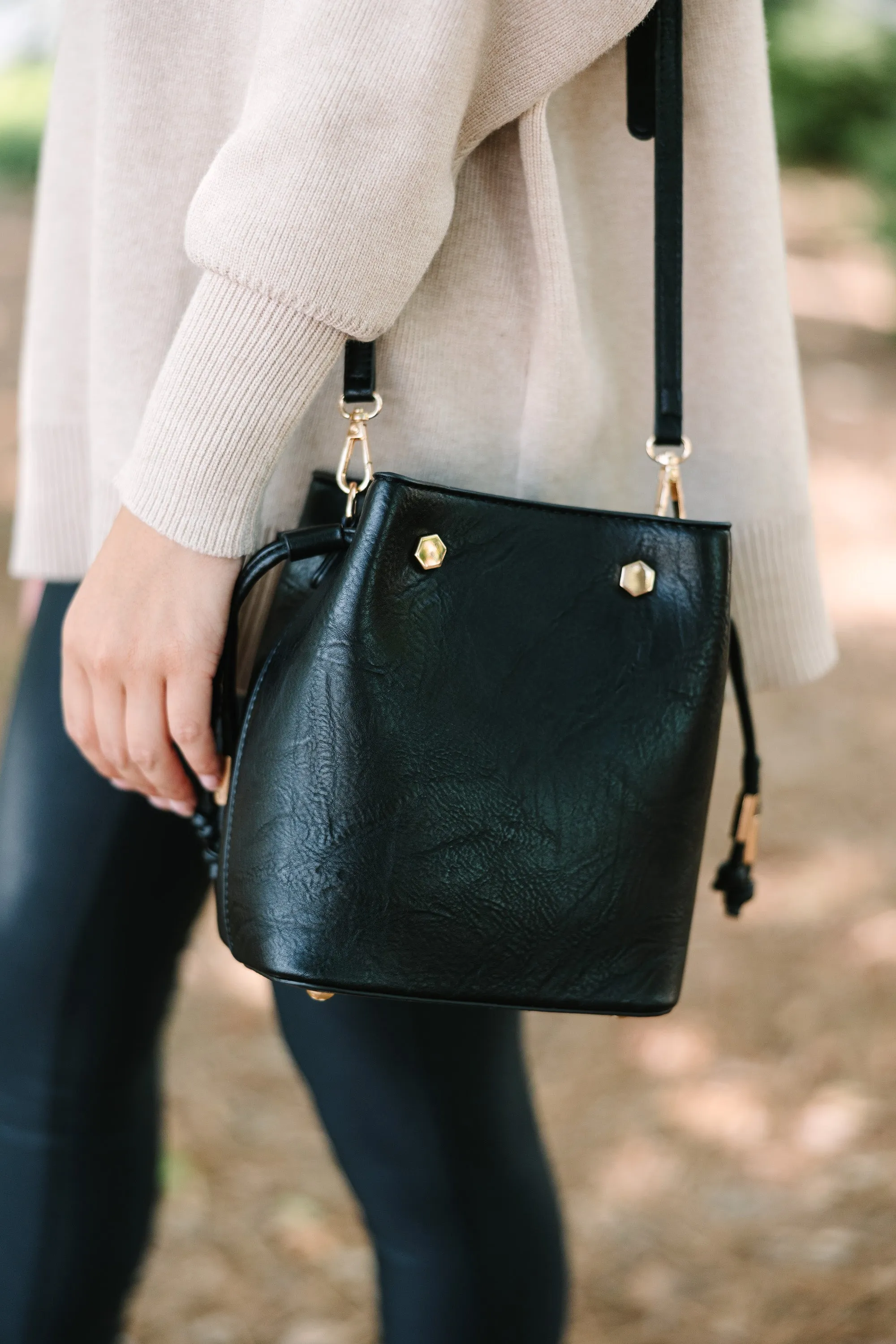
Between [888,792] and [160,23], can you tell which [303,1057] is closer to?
[160,23]

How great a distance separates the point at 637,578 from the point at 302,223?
309 mm

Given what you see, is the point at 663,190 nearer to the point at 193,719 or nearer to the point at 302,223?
the point at 302,223

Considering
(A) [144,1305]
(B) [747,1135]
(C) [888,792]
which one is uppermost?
(C) [888,792]

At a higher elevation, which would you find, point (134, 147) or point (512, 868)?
point (134, 147)

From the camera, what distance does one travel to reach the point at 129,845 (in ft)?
3.21

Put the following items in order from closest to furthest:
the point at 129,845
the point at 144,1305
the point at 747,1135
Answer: the point at 129,845 < the point at 144,1305 < the point at 747,1135

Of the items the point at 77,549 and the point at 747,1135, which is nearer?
the point at 77,549

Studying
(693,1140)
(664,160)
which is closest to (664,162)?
(664,160)

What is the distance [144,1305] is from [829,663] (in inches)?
48.8

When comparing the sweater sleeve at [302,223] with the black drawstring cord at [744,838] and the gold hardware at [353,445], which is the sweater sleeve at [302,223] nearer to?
the gold hardware at [353,445]

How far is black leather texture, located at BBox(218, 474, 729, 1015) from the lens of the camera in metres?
0.76

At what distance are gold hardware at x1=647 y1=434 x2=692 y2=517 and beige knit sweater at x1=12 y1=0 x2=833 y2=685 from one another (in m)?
0.06

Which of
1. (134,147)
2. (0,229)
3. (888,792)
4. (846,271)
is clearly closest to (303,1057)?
(134,147)

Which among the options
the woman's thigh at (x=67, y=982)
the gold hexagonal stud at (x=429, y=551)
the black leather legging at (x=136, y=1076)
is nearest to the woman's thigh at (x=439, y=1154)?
the black leather legging at (x=136, y=1076)
